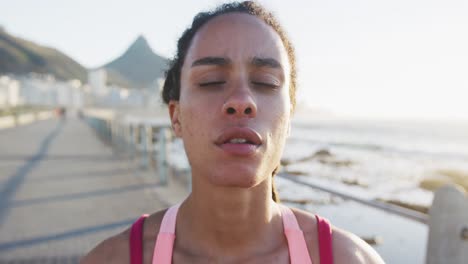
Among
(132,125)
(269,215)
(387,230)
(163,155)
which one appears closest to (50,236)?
(163,155)

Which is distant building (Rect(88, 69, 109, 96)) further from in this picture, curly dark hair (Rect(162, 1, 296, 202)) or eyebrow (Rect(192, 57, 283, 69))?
eyebrow (Rect(192, 57, 283, 69))

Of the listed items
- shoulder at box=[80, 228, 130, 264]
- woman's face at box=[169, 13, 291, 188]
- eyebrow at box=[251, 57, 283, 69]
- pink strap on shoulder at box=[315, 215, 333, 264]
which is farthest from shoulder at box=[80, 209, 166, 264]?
eyebrow at box=[251, 57, 283, 69]

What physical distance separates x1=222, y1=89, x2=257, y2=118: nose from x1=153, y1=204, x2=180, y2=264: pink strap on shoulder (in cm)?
54

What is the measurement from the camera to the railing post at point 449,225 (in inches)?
86.6

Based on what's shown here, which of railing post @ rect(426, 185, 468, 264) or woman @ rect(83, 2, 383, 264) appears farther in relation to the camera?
railing post @ rect(426, 185, 468, 264)

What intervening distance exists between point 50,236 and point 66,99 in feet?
506

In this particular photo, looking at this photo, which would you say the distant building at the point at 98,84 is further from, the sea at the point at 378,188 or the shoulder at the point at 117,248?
the shoulder at the point at 117,248

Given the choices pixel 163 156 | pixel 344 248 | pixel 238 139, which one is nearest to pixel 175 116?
pixel 238 139

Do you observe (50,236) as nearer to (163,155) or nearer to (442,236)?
(163,155)

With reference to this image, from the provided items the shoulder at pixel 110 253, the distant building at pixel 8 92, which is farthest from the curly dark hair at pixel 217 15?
the distant building at pixel 8 92

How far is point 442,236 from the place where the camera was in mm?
2295

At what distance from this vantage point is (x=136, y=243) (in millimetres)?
1569

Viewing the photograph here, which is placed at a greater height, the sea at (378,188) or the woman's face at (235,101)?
the woman's face at (235,101)

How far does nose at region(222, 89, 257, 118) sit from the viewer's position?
1403 millimetres
